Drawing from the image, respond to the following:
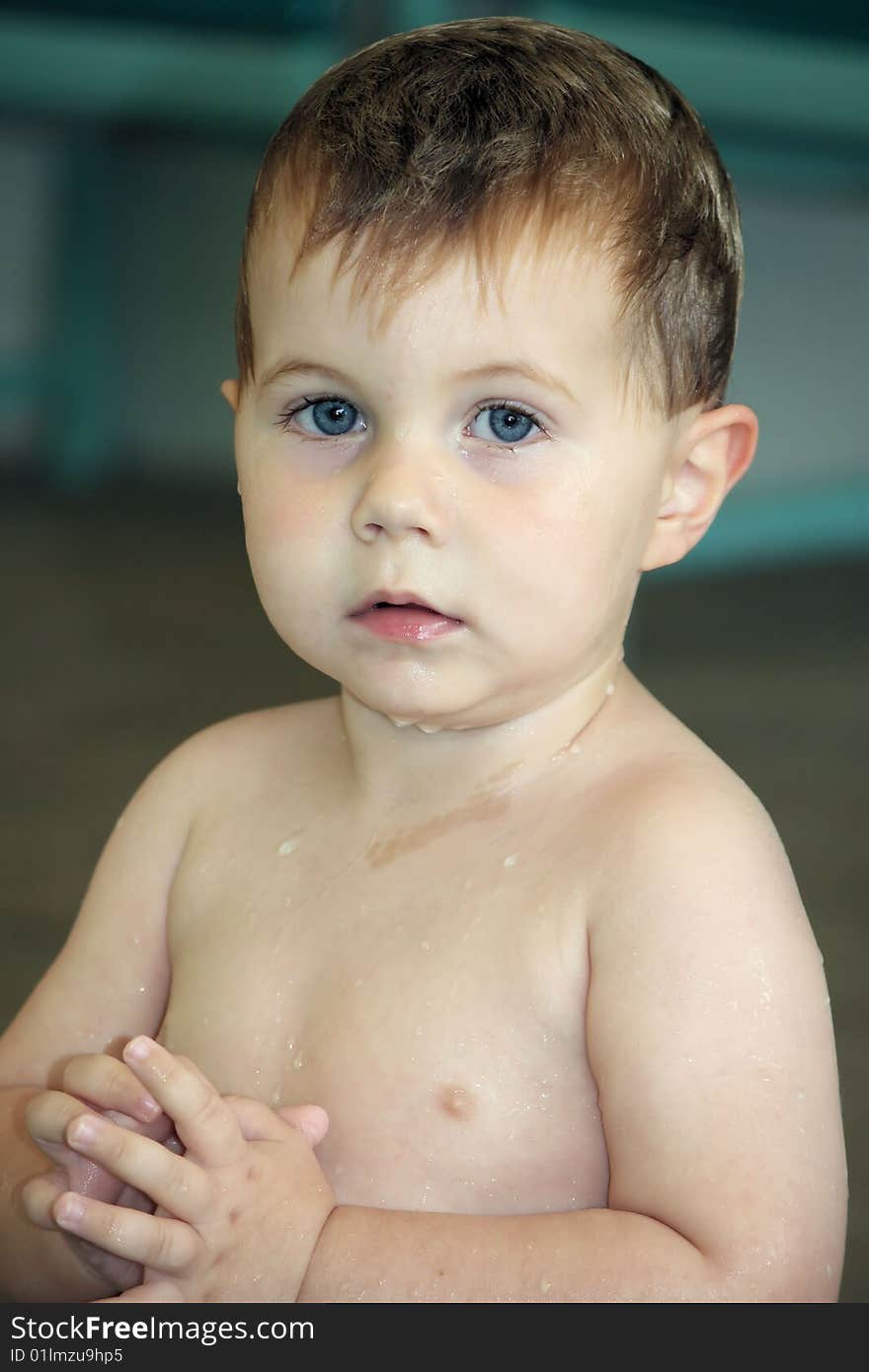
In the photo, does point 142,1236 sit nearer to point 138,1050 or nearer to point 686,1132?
point 138,1050

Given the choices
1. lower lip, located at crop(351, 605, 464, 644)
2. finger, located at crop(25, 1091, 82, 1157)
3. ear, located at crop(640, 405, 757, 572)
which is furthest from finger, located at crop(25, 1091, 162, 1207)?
→ ear, located at crop(640, 405, 757, 572)

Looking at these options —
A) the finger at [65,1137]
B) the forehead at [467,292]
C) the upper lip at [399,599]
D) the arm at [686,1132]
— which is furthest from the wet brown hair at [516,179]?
the finger at [65,1137]

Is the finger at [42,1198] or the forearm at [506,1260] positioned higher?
the forearm at [506,1260]

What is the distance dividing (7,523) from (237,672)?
3.37ft

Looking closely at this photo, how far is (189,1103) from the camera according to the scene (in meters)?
0.64

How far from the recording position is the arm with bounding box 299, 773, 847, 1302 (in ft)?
2.06

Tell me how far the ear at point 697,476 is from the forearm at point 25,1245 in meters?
0.36

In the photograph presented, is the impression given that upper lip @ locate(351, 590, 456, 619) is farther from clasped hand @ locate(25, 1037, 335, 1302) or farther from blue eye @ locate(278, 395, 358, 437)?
clasped hand @ locate(25, 1037, 335, 1302)

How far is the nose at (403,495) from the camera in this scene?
660 millimetres

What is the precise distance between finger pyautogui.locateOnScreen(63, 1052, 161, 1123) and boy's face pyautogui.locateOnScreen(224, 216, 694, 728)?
172 mm

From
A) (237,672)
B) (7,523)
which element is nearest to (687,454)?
(237,672)

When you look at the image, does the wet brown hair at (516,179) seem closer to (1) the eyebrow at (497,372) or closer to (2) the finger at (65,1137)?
(1) the eyebrow at (497,372)
